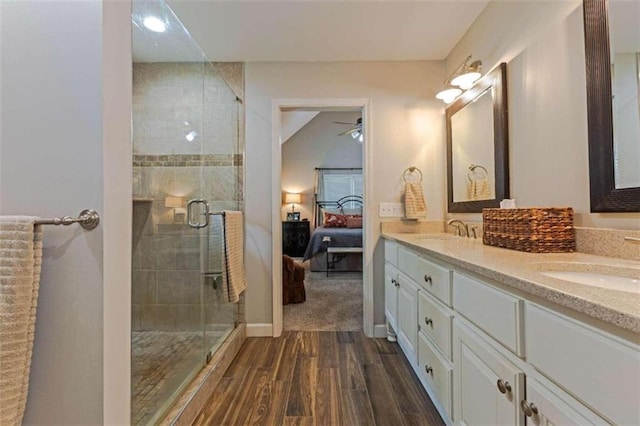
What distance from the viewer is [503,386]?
0.88m

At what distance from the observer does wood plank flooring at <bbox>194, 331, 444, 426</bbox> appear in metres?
1.54

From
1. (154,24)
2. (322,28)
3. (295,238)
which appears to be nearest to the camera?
(154,24)

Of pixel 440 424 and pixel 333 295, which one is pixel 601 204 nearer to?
pixel 440 424

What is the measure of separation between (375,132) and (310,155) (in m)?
4.84

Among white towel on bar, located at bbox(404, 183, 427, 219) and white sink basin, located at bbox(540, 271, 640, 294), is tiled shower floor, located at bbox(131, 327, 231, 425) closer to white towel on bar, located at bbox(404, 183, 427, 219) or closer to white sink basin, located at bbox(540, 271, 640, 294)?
white sink basin, located at bbox(540, 271, 640, 294)

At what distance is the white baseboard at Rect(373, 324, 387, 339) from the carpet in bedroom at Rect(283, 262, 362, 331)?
194mm

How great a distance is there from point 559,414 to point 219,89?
2.67 metres

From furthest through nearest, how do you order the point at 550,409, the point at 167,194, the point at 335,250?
the point at 335,250
the point at 167,194
the point at 550,409

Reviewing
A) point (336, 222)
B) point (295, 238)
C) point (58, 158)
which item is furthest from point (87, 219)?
point (295, 238)

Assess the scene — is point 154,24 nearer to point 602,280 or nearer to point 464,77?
point 464,77

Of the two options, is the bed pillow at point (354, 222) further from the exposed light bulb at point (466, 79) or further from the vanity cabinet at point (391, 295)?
the exposed light bulb at point (466, 79)

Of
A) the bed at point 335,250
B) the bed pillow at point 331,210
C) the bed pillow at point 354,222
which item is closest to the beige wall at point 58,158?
the bed at point 335,250

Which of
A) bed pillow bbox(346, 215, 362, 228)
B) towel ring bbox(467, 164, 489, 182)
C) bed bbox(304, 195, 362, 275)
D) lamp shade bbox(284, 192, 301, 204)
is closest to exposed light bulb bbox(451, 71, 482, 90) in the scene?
towel ring bbox(467, 164, 489, 182)

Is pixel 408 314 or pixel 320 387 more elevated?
pixel 408 314
